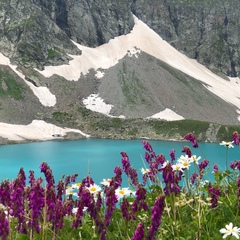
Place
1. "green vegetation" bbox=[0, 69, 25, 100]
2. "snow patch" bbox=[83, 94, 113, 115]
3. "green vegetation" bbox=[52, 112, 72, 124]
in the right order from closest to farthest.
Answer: "green vegetation" bbox=[52, 112, 72, 124], "green vegetation" bbox=[0, 69, 25, 100], "snow patch" bbox=[83, 94, 113, 115]

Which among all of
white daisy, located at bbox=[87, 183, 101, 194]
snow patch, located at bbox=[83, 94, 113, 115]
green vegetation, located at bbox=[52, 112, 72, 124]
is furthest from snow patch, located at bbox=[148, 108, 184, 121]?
white daisy, located at bbox=[87, 183, 101, 194]

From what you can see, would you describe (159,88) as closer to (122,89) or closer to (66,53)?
(122,89)

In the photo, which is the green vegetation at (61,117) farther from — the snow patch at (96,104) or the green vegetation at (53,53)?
the green vegetation at (53,53)

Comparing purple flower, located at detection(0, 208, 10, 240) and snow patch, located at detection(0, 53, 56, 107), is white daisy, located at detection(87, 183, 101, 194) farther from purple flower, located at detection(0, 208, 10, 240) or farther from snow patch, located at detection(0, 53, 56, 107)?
snow patch, located at detection(0, 53, 56, 107)

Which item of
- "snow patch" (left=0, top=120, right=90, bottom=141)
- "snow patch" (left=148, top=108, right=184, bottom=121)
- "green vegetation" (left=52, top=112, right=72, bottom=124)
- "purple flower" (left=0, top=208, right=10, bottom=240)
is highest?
"snow patch" (left=148, top=108, right=184, bottom=121)

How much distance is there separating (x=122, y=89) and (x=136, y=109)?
12852mm

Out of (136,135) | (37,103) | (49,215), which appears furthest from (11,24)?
(49,215)

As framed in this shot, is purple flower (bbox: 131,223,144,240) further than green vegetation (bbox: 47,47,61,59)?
No

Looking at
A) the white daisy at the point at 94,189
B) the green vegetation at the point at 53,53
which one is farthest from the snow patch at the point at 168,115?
the white daisy at the point at 94,189

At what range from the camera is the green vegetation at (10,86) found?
131 metres

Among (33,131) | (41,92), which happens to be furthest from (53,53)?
(33,131)

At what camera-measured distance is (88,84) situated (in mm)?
156625

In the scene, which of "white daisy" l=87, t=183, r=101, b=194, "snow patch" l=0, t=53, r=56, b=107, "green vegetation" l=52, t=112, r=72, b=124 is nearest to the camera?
"white daisy" l=87, t=183, r=101, b=194

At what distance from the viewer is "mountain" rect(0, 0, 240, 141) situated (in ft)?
419
